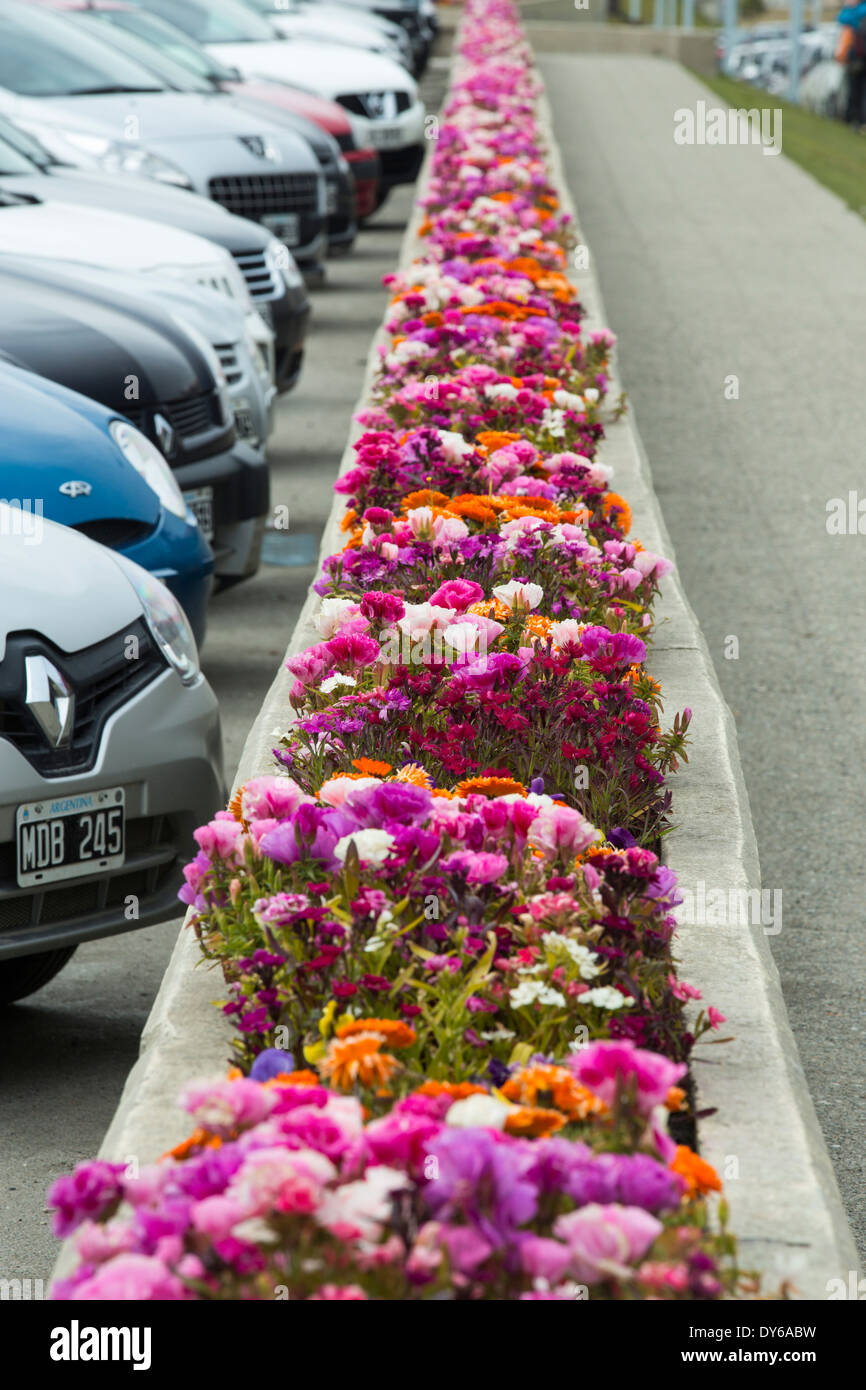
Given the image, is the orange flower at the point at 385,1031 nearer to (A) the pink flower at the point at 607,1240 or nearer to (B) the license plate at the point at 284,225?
(A) the pink flower at the point at 607,1240

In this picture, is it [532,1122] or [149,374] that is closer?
[532,1122]

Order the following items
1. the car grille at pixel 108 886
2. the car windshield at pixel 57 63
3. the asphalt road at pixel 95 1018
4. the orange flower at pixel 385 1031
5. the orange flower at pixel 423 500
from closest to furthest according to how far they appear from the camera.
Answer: the orange flower at pixel 385 1031 → the asphalt road at pixel 95 1018 → the car grille at pixel 108 886 → the orange flower at pixel 423 500 → the car windshield at pixel 57 63

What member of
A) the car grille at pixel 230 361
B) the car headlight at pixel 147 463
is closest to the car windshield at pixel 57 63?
the car grille at pixel 230 361

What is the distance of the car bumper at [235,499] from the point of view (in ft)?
20.6

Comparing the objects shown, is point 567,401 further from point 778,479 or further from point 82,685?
point 778,479

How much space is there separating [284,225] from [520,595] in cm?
810

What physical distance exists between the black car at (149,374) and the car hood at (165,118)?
4.04 m

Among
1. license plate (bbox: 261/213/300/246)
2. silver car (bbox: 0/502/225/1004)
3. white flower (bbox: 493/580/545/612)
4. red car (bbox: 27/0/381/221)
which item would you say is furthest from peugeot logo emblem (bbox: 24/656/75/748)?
red car (bbox: 27/0/381/221)

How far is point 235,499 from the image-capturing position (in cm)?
637

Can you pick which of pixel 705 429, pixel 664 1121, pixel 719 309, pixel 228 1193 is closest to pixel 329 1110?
pixel 228 1193

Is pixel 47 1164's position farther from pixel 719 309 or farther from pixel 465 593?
pixel 719 309

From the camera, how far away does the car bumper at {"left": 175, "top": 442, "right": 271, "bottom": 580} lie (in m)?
6.27
